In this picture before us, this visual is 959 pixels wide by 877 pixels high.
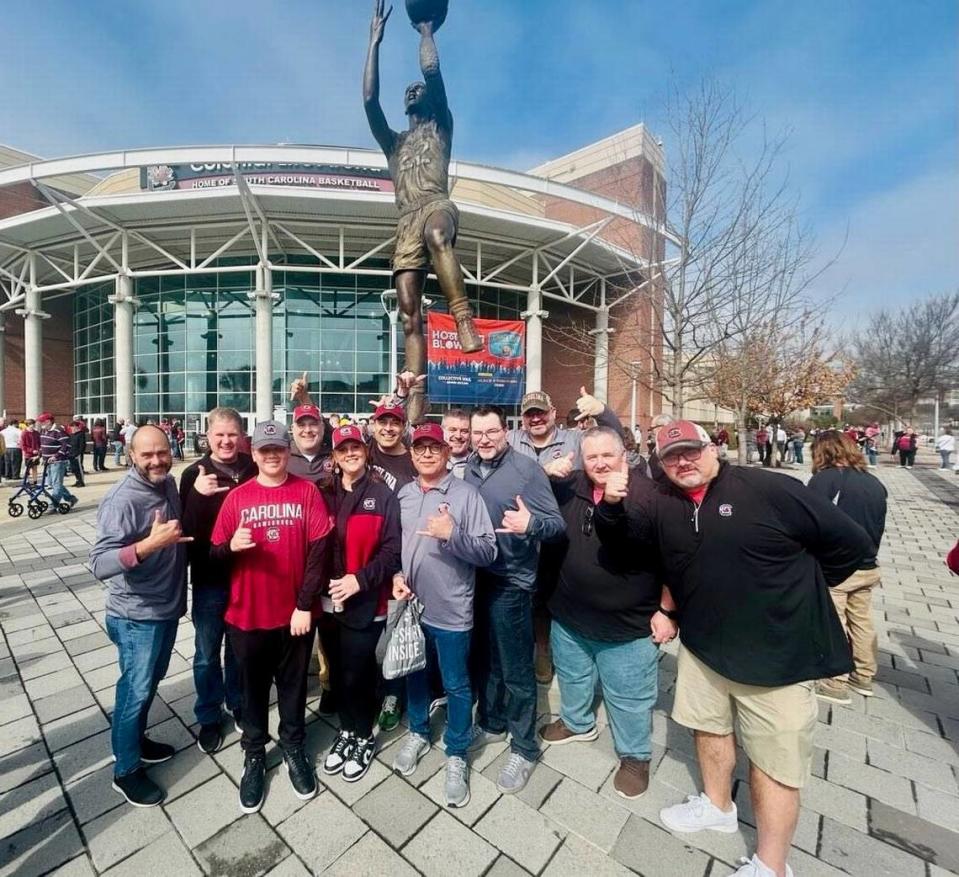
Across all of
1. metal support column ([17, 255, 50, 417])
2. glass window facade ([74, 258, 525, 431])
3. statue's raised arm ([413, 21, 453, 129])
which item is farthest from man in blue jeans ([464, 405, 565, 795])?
metal support column ([17, 255, 50, 417])

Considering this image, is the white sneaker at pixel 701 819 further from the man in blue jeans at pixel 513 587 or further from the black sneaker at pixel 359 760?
the black sneaker at pixel 359 760

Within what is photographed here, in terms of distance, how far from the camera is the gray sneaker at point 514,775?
2402 millimetres

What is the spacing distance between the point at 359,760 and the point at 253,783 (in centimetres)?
53

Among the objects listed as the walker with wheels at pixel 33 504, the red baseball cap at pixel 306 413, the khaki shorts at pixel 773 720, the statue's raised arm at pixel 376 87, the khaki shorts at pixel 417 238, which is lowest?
the walker with wheels at pixel 33 504

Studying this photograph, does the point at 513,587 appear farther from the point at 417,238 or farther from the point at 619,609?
the point at 417,238

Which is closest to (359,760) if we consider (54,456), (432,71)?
(432,71)

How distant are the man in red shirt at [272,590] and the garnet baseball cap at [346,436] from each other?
0.27m

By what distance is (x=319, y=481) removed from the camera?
2723 millimetres

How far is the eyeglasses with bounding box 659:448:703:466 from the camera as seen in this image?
1.99 m

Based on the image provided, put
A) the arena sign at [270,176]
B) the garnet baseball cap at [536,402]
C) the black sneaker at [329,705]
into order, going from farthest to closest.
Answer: the arena sign at [270,176], the garnet baseball cap at [536,402], the black sneaker at [329,705]

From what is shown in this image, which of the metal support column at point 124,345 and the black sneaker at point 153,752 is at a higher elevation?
the metal support column at point 124,345

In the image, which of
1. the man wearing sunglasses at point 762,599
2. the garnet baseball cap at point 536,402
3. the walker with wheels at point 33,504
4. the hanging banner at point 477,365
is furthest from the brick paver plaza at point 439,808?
the hanging banner at point 477,365

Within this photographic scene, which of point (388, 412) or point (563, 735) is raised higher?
point (388, 412)

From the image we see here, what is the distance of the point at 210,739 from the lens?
2.73 m
